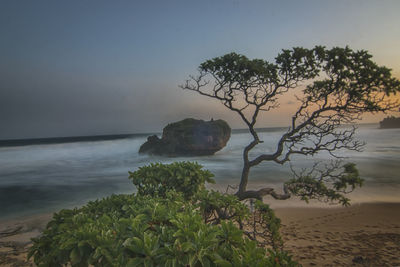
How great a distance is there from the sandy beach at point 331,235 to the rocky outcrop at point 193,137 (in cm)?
1544

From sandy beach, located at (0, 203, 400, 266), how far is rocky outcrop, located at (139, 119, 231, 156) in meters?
15.4

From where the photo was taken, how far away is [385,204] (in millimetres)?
12195

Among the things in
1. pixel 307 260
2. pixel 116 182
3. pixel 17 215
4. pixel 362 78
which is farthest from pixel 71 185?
pixel 362 78

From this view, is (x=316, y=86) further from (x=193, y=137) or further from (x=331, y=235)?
(x=193, y=137)

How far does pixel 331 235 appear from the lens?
7750 mm

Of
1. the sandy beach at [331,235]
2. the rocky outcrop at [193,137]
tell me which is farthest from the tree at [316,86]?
the rocky outcrop at [193,137]

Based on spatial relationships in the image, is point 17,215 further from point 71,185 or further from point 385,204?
point 385,204

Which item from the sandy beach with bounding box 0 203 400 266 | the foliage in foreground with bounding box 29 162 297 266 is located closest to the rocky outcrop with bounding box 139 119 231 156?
the sandy beach with bounding box 0 203 400 266

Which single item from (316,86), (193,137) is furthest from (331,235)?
(193,137)

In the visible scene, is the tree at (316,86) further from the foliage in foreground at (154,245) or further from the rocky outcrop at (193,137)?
the rocky outcrop at (193,137)

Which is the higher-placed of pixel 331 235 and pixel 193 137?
pixel 193 137

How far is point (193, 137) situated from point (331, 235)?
18.9 meters

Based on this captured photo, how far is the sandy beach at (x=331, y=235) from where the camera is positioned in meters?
5.95

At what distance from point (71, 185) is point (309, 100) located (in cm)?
1878
